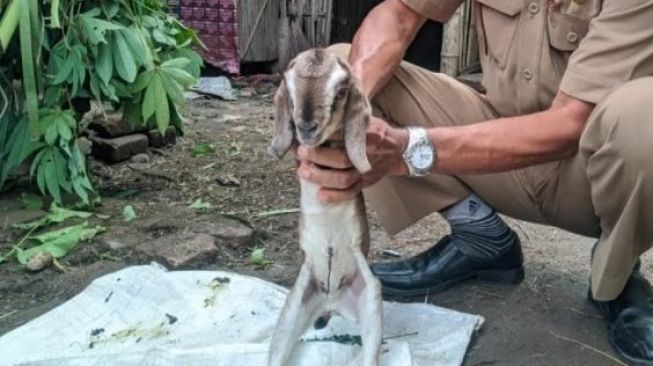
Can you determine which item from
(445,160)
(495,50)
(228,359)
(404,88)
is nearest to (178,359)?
(228,359)

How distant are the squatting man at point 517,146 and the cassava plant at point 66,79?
1.27 metres

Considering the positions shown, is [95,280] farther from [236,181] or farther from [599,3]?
[599,3]

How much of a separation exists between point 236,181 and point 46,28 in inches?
52.5

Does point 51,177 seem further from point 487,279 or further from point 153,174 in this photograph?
point 487,279

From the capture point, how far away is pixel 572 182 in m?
2.80

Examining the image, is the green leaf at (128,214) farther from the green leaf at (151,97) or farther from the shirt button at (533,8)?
the shirt button at (533,8)

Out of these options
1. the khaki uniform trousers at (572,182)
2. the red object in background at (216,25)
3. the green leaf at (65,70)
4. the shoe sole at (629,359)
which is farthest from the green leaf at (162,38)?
the red object in background at (216,25)

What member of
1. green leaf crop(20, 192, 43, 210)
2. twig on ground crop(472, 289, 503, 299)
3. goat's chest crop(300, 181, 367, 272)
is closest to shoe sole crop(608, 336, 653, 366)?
twig on ground crop(472, 289, 503, 299)

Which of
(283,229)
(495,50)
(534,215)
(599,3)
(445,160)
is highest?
(599,3)

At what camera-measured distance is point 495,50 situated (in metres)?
3.01

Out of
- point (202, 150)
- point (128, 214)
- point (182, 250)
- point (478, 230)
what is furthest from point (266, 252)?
point (202, 150)

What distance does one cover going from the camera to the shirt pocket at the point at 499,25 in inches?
115

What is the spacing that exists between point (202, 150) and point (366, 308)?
9.72ft

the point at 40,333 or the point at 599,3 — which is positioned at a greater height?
the point at 599,3
